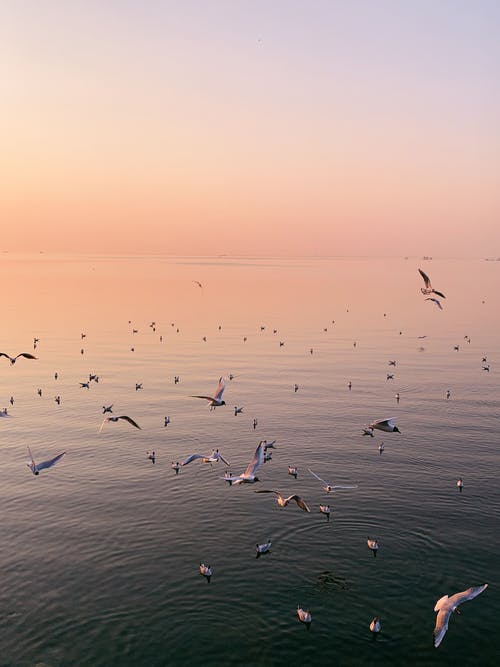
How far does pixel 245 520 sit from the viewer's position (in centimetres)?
4350

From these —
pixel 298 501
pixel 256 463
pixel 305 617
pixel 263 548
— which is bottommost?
pixel 305 617

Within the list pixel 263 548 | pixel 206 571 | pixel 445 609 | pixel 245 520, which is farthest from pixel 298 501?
pixel 245 520

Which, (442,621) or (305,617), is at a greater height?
(442,621)

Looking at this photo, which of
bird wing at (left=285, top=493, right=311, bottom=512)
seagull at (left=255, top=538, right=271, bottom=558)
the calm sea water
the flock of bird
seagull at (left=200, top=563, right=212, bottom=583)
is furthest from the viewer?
Result: seagull at (left=255, top=538, right=271, bottom=558)

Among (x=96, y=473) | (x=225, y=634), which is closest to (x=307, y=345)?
(x=96, y=473)

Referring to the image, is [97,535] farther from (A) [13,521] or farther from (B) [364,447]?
(B) [364,447]

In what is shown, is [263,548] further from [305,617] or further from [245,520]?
[305,617]

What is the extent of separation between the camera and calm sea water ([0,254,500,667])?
1204 inches

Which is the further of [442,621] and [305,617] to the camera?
[305,617]

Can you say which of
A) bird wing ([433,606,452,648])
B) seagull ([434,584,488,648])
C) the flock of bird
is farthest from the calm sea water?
seagull ([434,584,488,648])

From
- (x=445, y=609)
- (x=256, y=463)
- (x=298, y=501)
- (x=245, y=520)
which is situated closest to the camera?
(x=445, y=609)

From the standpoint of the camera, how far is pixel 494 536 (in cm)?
4081

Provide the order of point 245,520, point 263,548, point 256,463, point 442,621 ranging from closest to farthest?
A: point 442,621, point 256,463, point 263,548, point 245,520

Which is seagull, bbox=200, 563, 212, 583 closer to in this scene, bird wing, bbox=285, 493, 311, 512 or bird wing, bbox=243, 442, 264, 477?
bird wing, bbox=243, 442, 264, 477
